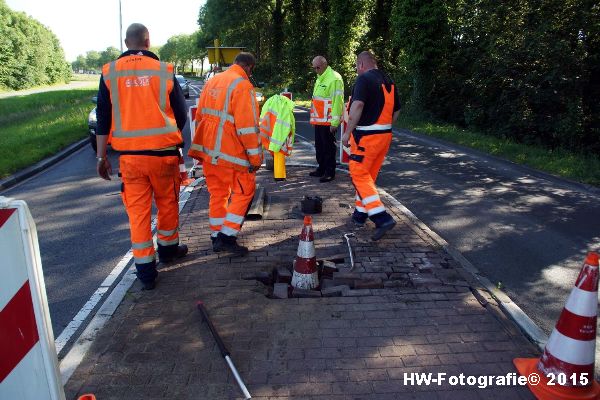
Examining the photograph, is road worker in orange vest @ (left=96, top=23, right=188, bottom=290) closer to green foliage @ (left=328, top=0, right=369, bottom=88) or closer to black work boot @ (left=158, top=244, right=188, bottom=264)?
black work boot @ (left=158, top=244, right=188, bottom=264)

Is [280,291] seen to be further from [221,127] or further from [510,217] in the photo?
[510,217]

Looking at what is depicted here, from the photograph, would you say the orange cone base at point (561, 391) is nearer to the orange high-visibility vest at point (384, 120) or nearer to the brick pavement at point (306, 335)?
the brick pavement at point (306, 335)

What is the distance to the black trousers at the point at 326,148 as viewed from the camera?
8406mm

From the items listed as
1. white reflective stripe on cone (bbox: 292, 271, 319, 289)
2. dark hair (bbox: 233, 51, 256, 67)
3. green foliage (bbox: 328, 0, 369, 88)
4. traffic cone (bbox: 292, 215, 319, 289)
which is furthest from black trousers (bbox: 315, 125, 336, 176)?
green foliage (bbox: 328, 0, 369, 88)

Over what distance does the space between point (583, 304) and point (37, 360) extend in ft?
9.51

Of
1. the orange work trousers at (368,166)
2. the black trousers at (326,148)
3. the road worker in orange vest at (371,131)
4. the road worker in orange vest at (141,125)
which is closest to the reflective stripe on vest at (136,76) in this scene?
the road worker in orange vest at (141,125)

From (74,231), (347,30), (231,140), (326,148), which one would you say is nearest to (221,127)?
(231,140)

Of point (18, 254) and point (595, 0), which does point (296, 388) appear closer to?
point (18, 254)

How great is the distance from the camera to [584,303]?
9.39 ft

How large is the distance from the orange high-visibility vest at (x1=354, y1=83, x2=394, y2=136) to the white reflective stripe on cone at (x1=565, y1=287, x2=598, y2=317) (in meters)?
3.09

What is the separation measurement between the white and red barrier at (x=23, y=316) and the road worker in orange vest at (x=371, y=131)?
3964 mm

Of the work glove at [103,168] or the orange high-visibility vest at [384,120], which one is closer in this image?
the work glove at [103,168]

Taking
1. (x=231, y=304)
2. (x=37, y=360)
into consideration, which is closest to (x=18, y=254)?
(x=37, y=360)

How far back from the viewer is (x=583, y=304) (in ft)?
9.41
